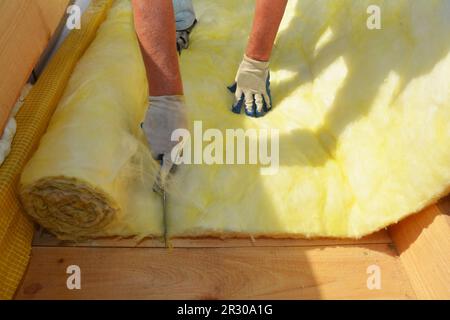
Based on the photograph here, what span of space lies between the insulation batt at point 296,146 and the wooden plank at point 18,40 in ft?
0.50

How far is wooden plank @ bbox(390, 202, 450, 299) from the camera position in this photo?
1.15 m

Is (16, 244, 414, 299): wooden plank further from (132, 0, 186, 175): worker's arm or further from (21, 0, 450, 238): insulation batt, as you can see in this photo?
(132, 0, 186, 175): worker's arm

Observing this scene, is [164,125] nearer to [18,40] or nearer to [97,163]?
[97,163]

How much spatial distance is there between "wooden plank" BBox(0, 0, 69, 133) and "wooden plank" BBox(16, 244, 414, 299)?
0.49m

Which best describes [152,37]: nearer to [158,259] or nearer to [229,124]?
[229,124]

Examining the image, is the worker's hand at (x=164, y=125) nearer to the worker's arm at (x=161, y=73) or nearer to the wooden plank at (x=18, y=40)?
the worker's arm at (x=161, y=73)

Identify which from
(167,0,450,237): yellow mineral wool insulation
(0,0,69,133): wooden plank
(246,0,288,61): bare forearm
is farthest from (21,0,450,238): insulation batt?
(246,0,288,61): bare forearm

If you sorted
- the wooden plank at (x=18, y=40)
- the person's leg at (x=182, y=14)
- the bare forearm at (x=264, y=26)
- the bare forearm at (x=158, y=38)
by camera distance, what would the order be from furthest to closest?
the person's leg at (x=182, y=14) < the bare forearm at (x=264, y=26) < the wooden plank at (x=18, y=40) < the bare forearm at (x=158, y=38)

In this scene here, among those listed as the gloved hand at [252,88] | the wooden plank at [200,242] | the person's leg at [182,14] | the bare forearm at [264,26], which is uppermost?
the person's leg at [182,14]

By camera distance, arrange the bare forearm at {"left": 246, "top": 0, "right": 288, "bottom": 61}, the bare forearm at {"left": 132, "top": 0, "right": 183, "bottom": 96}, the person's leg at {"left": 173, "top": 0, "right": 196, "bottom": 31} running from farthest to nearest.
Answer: the person's leg at {"left": 173, "top": 0, "right": 196, "bottom": 31}, the bare forearm at {"left": 246, "top": 0, "right": 288, "bottom": 61}, the bare forearm at {"left": 132, "top": 0, "right": 183, "bottom": 96}

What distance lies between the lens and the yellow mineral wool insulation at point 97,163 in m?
1.14

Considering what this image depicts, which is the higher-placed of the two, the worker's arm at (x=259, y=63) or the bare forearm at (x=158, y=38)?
the worker's arm at (x=259, y=63)

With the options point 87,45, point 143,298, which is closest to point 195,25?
point 87,45

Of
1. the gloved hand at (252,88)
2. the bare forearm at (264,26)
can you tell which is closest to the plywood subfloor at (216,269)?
the gloved hand at (252,88)
